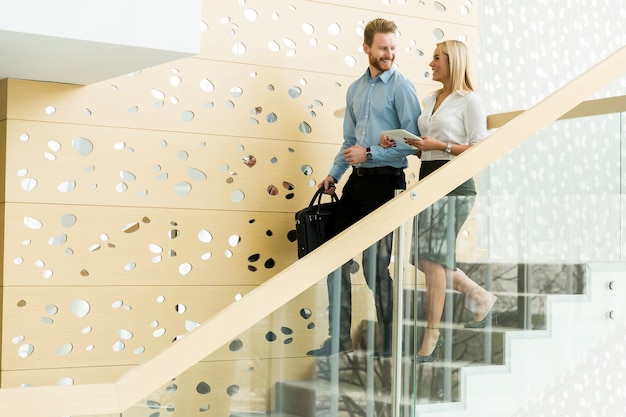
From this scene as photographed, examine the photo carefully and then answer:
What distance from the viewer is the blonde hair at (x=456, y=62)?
4.23m

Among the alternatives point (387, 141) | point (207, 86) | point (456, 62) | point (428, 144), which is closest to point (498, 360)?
point (428, 144)

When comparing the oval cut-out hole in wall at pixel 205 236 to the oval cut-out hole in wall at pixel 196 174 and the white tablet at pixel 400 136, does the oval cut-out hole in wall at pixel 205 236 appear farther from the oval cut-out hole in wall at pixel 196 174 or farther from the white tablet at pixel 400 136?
the white tablet at pixel 400 136

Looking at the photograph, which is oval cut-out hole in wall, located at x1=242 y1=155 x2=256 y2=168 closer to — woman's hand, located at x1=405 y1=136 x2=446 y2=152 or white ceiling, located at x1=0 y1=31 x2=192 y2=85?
white ceiling, located at x1=0 y1=31 x2=192 y2=85

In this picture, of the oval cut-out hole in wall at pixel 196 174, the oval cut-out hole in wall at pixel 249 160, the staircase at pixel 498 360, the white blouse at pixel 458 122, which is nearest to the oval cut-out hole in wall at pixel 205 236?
the oval cut-out hole in wall at pixel 196 174

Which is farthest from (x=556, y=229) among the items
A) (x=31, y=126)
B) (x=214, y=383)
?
(x=31, y=126)

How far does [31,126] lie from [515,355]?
248cm

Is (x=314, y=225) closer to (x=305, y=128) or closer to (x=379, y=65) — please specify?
(x=305, y=128)

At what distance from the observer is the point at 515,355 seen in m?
3.14

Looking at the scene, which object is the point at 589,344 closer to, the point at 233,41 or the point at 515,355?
the point at 515,355

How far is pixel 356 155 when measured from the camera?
174 inches

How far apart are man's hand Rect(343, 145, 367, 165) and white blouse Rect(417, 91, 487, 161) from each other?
307 mm

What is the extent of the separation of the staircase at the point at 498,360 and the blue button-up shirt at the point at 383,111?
1290 mm

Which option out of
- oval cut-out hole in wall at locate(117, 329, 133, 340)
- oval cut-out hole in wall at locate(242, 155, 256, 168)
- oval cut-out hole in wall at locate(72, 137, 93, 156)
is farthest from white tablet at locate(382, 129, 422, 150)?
oval cut-out hole in wall at locate(117, 329, 133, 340)

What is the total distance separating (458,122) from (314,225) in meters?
0.89
